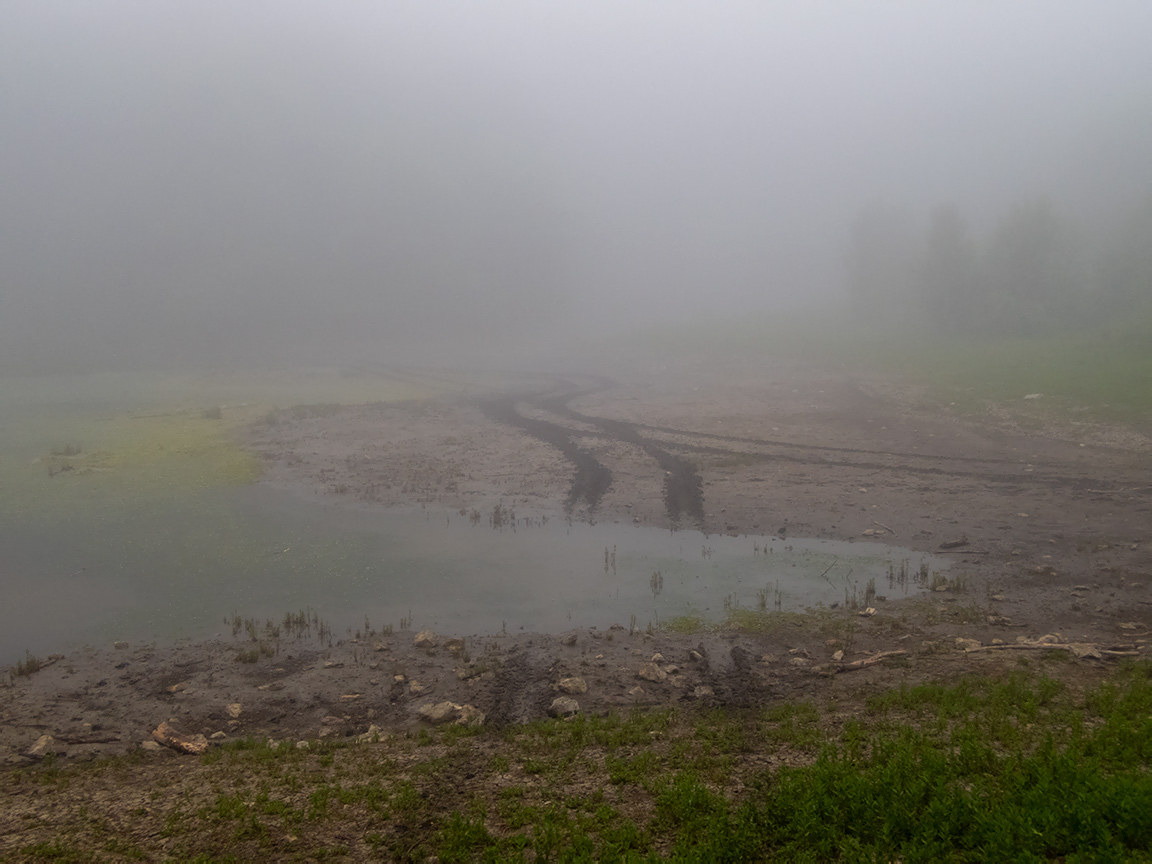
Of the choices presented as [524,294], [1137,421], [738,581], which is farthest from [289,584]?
[524,294]

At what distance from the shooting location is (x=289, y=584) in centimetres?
2020

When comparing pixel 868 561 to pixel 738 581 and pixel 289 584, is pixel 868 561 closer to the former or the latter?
pixel 738 581

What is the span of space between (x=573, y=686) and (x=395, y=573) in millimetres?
9034

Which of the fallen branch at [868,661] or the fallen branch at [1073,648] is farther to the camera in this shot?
the fallen branch at [868,661]

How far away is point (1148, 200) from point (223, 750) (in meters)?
110

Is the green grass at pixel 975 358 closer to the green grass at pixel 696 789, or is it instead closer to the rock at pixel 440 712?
the green grass at pixel 696 789

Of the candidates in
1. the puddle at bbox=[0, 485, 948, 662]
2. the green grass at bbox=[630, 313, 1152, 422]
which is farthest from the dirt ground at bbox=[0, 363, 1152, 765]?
the green grass at bbox=[630, 313, 1152, 422]

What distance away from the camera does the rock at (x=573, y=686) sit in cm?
1374

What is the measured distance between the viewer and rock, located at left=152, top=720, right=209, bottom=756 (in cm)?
1189

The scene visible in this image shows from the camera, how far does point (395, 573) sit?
20953 mm

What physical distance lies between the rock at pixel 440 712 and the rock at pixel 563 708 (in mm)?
1810

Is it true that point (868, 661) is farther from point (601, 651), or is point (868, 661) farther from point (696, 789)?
point (696, 789)

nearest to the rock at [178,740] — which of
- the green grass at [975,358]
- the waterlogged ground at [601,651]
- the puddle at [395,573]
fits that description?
the waterlogged ground at [601,651]

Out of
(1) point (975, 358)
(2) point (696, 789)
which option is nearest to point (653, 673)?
(2) point (696, 789)
